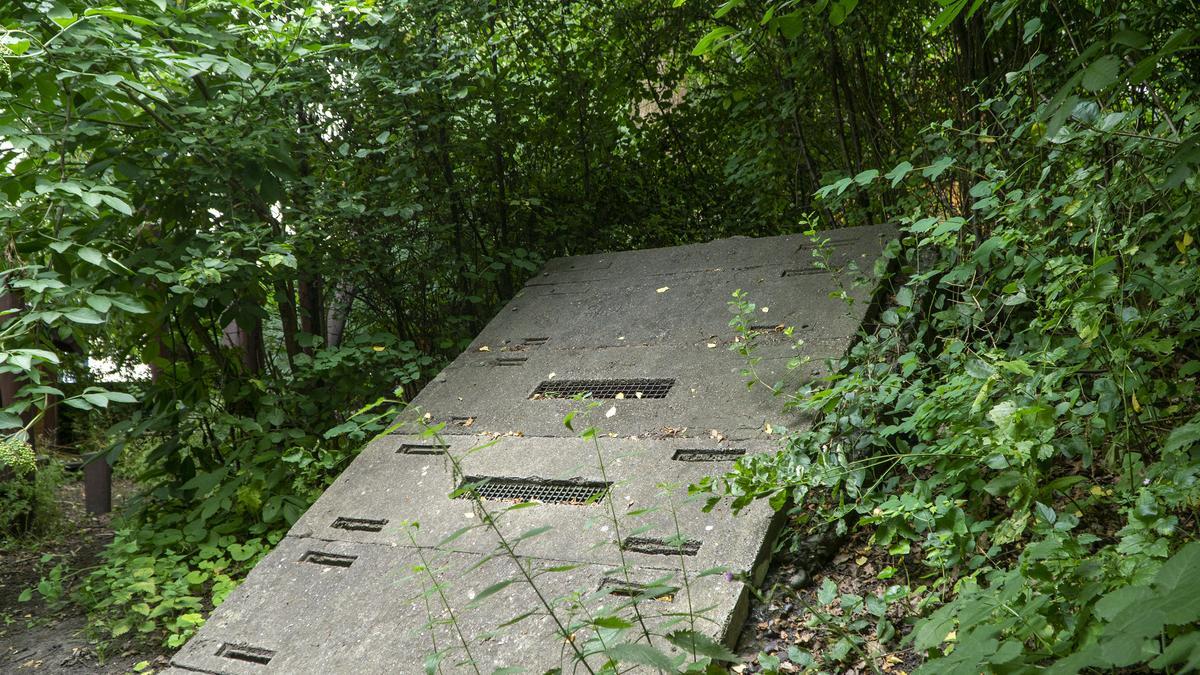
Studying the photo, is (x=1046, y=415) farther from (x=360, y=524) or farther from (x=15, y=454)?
(x=15, y=454)

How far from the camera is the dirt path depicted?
3.21 meters

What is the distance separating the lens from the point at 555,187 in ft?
17.8

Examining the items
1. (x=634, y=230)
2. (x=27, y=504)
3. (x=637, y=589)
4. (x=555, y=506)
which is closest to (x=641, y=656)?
(x=637, y=589)

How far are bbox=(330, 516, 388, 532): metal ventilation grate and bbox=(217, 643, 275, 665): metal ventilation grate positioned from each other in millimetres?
556

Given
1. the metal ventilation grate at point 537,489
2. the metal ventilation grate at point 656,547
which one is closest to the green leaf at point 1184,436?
the metal ventilation grate at point 656,547

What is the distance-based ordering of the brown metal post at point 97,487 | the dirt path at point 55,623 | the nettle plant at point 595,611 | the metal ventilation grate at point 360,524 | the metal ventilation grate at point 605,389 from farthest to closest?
the brown metal post at point 97,487
the metal ventilation grate at point 605,389
the dirt path at point 55,623
the metal ventilation grate at point 360,524
the nettle plant at point 595,611

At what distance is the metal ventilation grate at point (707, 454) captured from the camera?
289cm

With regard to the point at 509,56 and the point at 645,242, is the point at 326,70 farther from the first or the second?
the point at 645,242

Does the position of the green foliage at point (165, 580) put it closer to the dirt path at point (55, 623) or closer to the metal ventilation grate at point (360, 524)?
the dirt path at point (55, 623)

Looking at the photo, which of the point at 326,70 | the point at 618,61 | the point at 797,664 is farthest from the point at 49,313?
the point at 618,61

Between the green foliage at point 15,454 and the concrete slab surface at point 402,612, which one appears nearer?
the concrete slab surface at point 402,612

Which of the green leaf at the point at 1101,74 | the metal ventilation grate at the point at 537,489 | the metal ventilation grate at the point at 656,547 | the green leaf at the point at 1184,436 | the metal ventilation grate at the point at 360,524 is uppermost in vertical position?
the green leaf at the point at 1101,74

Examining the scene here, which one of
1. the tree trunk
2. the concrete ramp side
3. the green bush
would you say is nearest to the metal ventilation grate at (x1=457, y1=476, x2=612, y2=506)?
the concrete ramp side

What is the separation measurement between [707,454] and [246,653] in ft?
5.15
